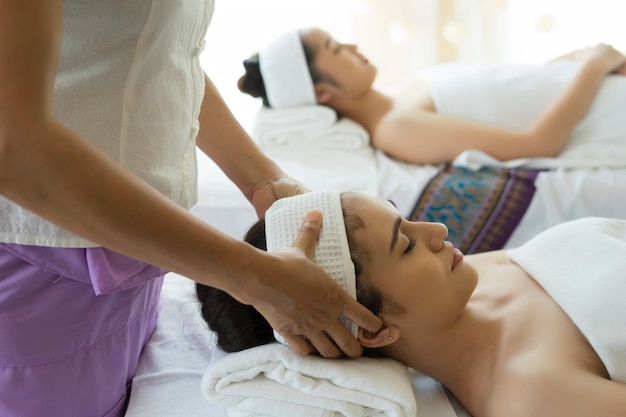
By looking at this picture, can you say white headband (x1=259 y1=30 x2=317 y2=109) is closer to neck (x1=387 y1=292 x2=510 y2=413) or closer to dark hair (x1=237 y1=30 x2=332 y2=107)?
dark hair (x1=237 y1=30 x2=332 y2=107)

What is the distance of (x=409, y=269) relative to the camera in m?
1.21

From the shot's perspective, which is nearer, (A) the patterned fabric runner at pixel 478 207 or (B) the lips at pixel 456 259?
(B) the lips at pixel 456 259

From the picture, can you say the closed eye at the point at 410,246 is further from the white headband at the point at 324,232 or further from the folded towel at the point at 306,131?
the folded towel at the point at 306,131

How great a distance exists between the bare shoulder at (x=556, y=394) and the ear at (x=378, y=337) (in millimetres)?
201

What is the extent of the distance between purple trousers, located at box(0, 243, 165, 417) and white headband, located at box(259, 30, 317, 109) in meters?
1.34

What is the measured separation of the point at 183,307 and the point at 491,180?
1.00 meters

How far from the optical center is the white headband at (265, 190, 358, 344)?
1129 millimetres

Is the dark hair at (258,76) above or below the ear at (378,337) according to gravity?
above

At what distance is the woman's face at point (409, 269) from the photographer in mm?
1200

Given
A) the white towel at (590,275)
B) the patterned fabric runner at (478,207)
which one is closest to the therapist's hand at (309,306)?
the white towel at (590,275)

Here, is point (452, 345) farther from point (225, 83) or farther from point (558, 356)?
point (225, 83)

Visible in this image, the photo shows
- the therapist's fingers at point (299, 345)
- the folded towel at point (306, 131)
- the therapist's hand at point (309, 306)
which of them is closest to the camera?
the therapist's hand at point (309, 306)

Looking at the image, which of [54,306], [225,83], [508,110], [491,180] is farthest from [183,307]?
[225,83]

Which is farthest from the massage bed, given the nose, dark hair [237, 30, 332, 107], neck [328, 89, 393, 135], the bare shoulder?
the bare shoulder
